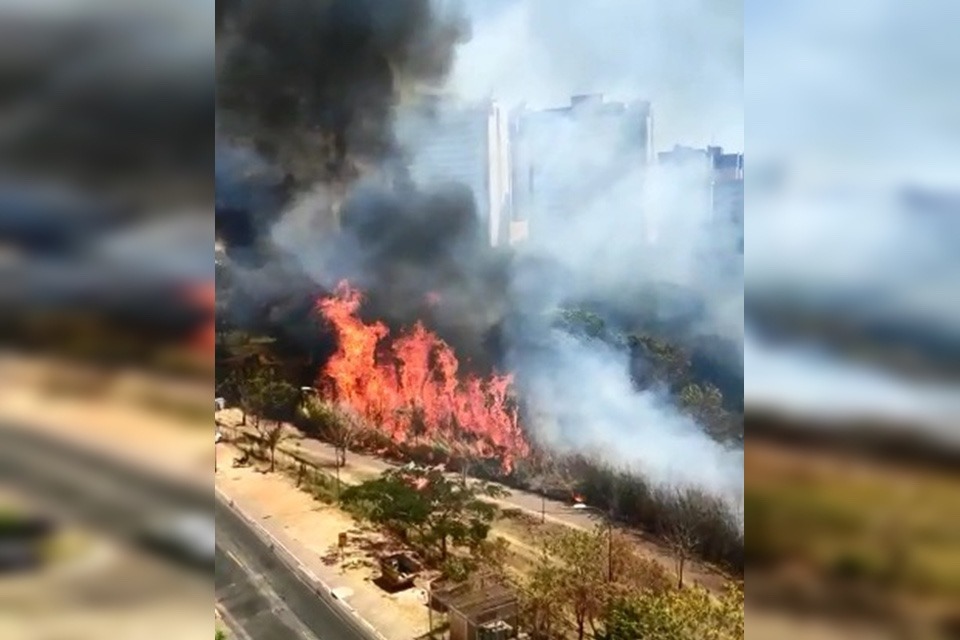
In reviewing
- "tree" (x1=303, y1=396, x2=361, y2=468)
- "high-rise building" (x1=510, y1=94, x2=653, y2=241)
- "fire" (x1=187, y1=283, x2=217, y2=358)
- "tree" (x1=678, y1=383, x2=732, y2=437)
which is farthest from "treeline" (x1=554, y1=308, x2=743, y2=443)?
"fire" (x1=187, y1=283, x2=217, y2=358)

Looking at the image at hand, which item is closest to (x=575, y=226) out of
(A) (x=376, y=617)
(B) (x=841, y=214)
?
(B) (x=841, y=214)

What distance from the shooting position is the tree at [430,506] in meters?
2.15

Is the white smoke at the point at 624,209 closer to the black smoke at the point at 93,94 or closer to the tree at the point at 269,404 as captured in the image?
the tree at the point at 269,404

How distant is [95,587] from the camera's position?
230cm

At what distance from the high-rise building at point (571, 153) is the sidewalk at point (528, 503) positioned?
0.56 metres

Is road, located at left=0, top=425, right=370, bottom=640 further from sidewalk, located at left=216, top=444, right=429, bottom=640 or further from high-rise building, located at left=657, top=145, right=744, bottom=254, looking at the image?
high-rise building, located at left=657, top=145, right=744, bottom=254

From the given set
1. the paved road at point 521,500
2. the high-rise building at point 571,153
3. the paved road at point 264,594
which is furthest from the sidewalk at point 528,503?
the high-rise building at point 571,153

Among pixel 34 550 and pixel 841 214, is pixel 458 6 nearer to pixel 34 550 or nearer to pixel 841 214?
pixel 841 214

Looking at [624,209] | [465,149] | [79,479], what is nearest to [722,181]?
[624,209]

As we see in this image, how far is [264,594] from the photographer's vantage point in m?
2.42

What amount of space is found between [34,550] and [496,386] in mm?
Result: 1144

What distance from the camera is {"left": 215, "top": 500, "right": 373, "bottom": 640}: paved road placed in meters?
2.32

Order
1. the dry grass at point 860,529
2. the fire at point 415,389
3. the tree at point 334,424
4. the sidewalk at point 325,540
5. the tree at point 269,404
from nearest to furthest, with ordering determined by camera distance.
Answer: the dry grass at point 860,529
the fire at point 415,389
the sidewalk at point 325,540
the tree at point 334,424
the tree at point 269,404

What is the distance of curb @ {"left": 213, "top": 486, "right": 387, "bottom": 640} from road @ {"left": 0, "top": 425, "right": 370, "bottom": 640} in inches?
0.6
